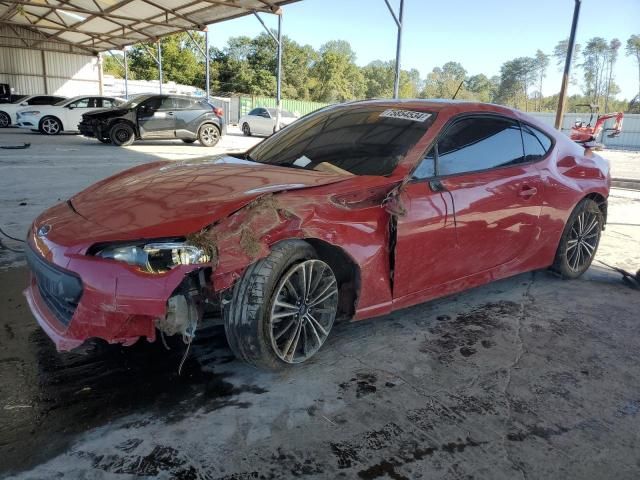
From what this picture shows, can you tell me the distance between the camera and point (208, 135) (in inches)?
621

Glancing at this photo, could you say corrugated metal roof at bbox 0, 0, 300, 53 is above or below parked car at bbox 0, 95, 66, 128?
above

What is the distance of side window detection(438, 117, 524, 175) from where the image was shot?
3.22 m

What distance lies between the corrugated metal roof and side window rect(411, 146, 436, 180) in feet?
45.5

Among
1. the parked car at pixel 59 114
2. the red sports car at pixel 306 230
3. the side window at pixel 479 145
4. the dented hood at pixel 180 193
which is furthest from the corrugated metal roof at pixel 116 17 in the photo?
the dented hood at pixel 180 193

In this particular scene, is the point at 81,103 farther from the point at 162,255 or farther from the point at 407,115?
the point at 162,255

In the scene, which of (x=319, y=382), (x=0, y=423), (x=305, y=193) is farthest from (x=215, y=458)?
(x=305, y=193)

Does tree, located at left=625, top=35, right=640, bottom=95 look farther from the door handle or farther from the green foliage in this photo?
the door handle

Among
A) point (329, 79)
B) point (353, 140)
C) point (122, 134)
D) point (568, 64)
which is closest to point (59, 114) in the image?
point (122, 134)

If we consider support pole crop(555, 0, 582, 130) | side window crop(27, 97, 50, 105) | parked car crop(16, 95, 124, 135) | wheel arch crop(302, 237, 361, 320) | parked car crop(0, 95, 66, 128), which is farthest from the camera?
parked car crop(0, 95, 66, 128)

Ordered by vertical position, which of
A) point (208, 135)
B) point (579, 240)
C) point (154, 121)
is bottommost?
point (579, 240)

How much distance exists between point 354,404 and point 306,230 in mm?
880

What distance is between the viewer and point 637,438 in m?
2.27

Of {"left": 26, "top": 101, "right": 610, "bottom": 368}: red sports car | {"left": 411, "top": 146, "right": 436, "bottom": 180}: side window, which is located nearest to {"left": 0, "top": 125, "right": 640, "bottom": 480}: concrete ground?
{"left": 26, "top": 101, "right": 610, "bottom": 368}: red sports car

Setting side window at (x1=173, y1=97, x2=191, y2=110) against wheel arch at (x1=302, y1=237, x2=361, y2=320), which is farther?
side window at (x1=173, y1=97, x2=191, y2=110)
